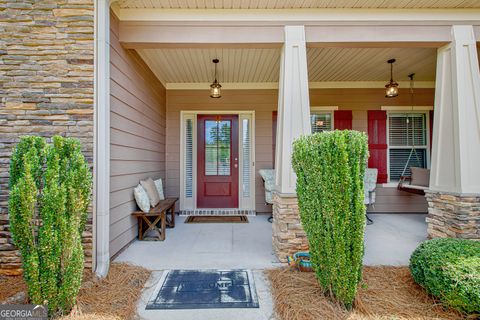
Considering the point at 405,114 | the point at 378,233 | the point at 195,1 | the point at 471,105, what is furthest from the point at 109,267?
the point at 405,114

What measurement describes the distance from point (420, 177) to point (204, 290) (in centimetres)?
443

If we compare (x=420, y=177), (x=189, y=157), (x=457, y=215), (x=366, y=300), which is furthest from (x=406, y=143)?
(x=189, y=157)

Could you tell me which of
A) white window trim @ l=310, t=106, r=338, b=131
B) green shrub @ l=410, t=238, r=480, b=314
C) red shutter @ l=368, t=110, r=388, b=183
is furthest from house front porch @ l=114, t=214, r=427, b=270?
white window trim @ l=310, t=106, r=338, b=131

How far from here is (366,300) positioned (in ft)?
6.23

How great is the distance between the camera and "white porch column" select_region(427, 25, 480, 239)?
2.70 metres

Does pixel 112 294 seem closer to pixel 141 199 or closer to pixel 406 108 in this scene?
pixel 141 199

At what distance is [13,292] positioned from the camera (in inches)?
79.8

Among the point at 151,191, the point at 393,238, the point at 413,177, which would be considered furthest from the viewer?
the point at 413,177

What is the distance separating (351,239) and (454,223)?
1967 millimetres

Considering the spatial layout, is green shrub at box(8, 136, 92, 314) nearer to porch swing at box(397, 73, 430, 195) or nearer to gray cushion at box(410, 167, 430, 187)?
porch swing at box(397, 73, 430, 195)

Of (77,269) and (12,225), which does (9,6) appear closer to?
(12,225)

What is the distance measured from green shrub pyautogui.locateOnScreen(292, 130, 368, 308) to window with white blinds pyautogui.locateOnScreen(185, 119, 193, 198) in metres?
3.55

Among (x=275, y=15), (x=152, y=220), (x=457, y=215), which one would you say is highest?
(x=275, y=15)

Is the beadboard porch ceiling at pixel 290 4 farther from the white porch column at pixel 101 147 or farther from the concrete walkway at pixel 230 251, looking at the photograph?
the concrete walkway at pixel 230 251
